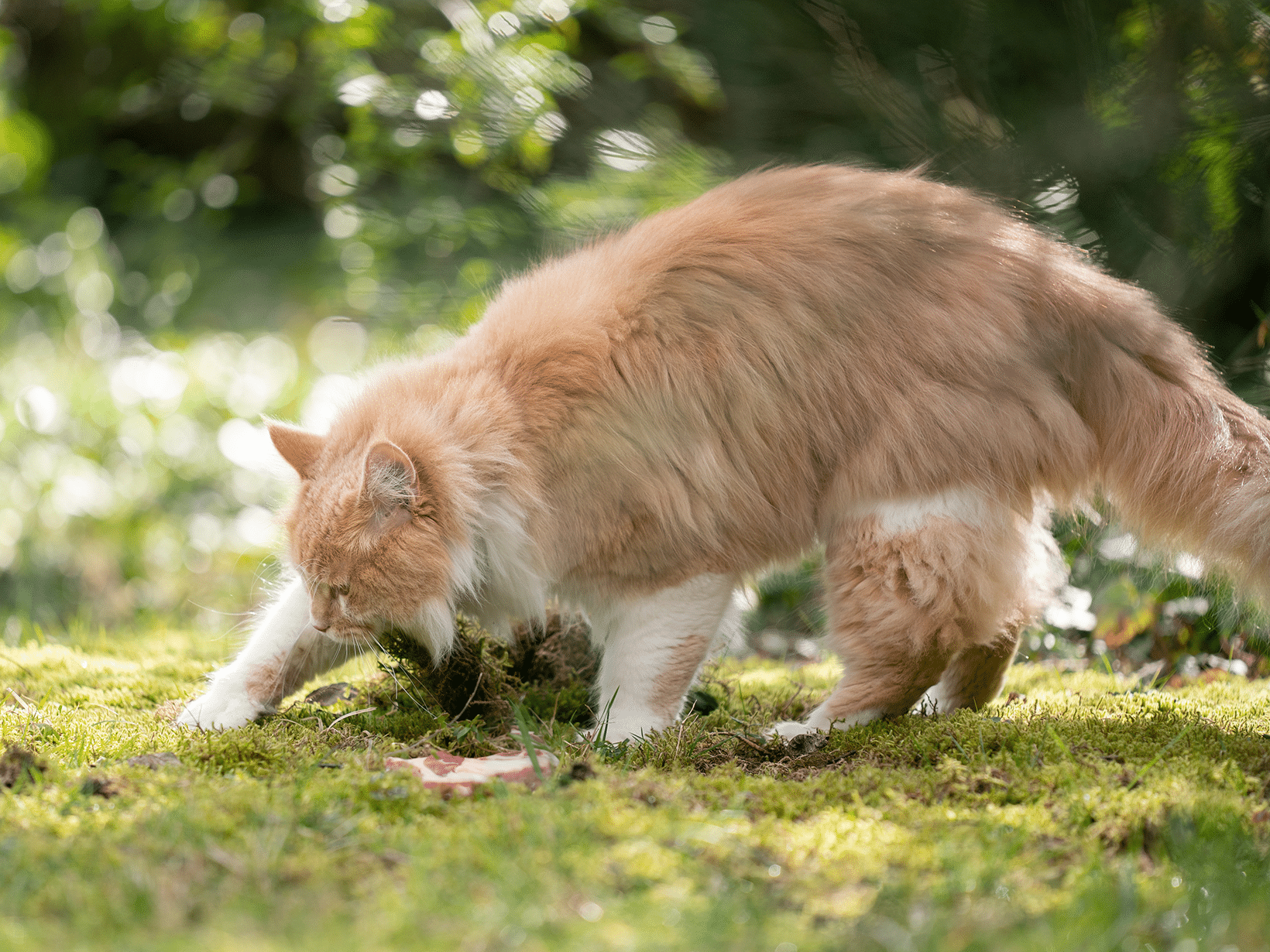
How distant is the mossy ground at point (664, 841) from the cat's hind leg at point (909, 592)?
0.16m

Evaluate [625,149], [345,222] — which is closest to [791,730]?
[625,149]

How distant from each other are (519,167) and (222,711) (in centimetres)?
216

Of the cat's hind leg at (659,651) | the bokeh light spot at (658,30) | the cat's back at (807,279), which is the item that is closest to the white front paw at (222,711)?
the cat's hind leg at (659,651)

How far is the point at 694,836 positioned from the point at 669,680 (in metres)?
1.14

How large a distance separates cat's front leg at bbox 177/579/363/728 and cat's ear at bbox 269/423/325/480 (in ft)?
1.33

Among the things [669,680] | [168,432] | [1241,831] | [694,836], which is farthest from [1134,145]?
[168,432]

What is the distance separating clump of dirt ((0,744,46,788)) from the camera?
2.15m

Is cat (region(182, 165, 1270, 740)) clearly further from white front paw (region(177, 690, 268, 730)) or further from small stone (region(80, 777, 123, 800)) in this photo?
small stone (region(80, 777, 123, 800))

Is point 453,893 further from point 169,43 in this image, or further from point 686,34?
point 169,43

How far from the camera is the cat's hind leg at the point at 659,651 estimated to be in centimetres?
291

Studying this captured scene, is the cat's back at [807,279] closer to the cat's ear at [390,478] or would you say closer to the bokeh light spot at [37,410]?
the cat's ear at [390,478]

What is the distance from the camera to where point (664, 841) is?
1765mm

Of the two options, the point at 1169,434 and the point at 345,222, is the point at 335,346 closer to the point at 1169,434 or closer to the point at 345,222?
the point at 345,222

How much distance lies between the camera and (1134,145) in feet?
9.14
